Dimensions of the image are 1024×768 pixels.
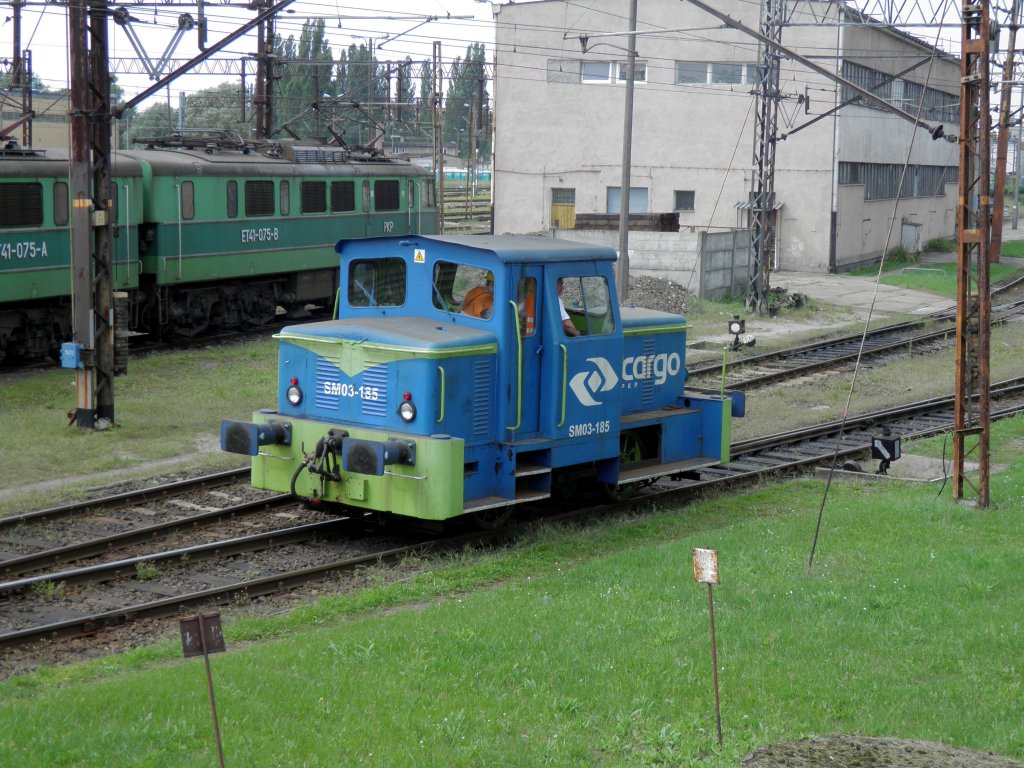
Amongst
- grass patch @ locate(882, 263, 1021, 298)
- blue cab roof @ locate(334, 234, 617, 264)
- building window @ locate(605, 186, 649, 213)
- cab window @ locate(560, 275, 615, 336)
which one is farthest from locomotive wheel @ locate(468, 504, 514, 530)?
building window @ locate(605, 186, 649, 213)

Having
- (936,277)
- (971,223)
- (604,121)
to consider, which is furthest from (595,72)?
(971,223)

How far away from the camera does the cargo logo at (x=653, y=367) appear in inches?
478

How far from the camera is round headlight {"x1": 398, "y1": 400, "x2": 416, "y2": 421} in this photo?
32.9 feet

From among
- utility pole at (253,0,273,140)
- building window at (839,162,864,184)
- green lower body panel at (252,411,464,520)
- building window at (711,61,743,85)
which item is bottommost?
green lower body panel at (252,411,464,520)

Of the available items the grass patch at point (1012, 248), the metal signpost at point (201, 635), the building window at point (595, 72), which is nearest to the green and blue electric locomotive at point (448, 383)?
the metal signpost at point (201, 635)

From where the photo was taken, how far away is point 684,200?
43094mm

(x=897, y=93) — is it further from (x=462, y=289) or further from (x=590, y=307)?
(x=462, y=289)

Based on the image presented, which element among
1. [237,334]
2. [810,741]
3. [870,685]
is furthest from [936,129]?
[237,334]

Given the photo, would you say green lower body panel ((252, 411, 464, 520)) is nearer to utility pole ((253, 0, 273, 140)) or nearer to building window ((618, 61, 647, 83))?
utility pole ((253, 0, 273, 140))

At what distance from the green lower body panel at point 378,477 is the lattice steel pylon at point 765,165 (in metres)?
19.5

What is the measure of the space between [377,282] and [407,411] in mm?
1673

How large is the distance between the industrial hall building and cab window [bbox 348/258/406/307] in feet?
97.5

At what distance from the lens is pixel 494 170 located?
149 feet

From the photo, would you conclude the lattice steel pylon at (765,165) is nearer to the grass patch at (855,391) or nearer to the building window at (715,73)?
the grass patch at (855,391)
